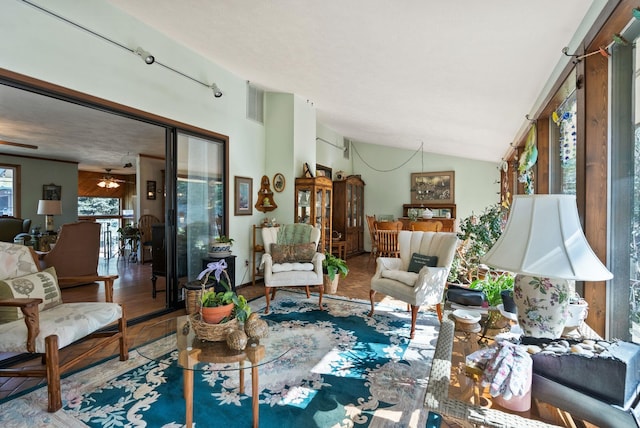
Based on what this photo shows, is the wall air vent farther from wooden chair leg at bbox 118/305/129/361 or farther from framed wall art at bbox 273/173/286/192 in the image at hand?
wooden chair leg at bbox 118/305/129/361

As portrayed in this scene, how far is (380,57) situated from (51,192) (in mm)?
8239

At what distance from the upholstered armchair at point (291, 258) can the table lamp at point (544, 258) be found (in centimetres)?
259

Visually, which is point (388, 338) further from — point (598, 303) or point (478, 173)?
point (478, 173)

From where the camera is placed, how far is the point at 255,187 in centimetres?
492

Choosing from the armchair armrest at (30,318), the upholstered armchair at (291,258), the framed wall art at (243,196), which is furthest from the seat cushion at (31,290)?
the framed wall art at (243,196)

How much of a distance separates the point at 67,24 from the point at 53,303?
2.25 metres

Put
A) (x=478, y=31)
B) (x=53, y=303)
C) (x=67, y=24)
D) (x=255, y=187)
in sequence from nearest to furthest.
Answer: (x=478, y=31) < (x=53, y=303) < (x=67, y=24) < (x=255, y=187)

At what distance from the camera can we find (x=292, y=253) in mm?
3988

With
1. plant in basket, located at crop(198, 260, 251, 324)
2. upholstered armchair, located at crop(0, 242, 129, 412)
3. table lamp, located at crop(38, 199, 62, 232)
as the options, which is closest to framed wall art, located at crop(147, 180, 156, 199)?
table lamp, located at crop(38, 199, 62, 232)

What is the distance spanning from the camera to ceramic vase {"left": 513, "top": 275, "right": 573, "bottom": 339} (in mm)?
1242

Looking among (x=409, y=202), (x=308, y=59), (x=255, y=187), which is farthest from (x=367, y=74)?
(x=409, y=202)

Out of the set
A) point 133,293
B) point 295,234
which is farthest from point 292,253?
point 133,293

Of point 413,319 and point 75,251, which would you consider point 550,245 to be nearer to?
point 413,319

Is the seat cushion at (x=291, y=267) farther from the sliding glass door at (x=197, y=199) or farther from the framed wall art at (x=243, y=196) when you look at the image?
the framed wall art at (x=243, y=196)
